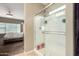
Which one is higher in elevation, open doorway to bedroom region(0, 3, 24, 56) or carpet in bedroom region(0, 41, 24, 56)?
open doorway to bedroom region(0, 3, 24, 56)

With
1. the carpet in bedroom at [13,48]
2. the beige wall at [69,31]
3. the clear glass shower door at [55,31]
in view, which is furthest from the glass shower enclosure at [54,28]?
the carpet in bedroom at [13,48]

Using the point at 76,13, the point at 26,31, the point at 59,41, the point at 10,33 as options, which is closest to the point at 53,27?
the point at 59,41

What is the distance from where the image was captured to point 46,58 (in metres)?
1.11

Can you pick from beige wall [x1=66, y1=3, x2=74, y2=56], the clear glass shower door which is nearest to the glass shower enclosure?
the clear glass shower door

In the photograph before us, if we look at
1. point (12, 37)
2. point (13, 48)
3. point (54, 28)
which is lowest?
point (13, 48)

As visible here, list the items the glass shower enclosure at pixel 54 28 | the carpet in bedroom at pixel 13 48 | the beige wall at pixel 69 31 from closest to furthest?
the beige wall at pixel 69 31
the glass shower enclosure at pixel 54 28
the carpet in bedroom at pixel 13 48

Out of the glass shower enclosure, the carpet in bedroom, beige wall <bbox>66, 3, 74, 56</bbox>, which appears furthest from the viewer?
the carpet in bedroom

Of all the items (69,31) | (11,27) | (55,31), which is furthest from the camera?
(55,31)

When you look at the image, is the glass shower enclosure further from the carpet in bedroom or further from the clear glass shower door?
the carpet in bedroom

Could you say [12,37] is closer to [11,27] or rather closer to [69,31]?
[11,27]

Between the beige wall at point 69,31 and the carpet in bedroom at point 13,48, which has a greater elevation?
the beige wall at point 69,31

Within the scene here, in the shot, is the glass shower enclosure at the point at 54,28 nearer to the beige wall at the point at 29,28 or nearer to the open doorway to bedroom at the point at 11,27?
the beige wall at the point at 29,28

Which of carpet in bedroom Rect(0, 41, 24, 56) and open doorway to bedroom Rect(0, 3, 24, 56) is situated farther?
carpet in bedroom Rect(0, 41, 24, 56)

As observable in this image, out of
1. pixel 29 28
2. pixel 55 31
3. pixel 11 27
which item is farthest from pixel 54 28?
pixel 11 27
